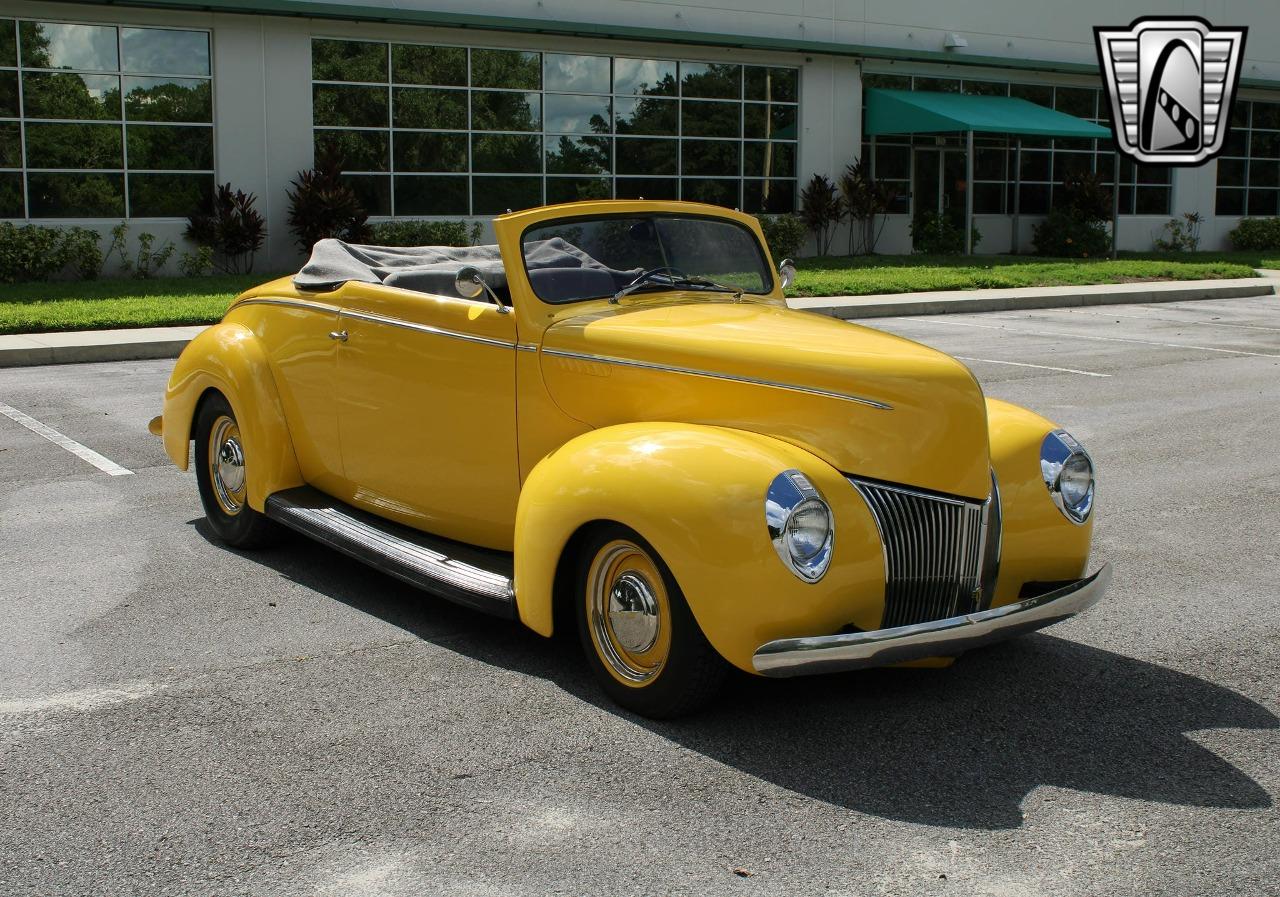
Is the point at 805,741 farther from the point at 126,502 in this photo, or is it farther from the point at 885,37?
the point at 885,37

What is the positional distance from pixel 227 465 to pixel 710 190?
2201 centimetres

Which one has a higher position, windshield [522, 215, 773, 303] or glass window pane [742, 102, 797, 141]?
glass window pane [742, 102, 797, 141]

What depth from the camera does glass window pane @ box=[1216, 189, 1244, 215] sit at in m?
35.8

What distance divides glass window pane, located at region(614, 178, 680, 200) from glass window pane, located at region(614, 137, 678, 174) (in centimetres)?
15

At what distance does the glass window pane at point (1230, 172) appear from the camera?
3557cm

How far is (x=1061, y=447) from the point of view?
5.08 metres

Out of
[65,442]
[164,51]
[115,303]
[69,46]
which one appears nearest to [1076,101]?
[164,51]

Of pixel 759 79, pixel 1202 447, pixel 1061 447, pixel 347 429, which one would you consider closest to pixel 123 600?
pixel 347 429

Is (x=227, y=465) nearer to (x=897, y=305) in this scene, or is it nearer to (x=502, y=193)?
(x=897, y=305)

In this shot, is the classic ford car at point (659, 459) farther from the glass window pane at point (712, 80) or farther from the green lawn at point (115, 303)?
the glass window pane at point (712, 80)

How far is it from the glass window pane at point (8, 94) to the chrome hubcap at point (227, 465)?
662 inches

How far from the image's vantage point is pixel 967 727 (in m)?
4.50

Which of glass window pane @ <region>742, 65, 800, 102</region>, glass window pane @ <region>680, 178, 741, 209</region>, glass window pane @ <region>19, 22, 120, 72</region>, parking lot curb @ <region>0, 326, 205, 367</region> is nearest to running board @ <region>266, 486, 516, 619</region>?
parking lot curb @ <region>0, 326, 205, 367</region>

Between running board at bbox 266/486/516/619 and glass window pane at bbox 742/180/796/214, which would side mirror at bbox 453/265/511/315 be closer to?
running board at bbox 266/486/516/619
